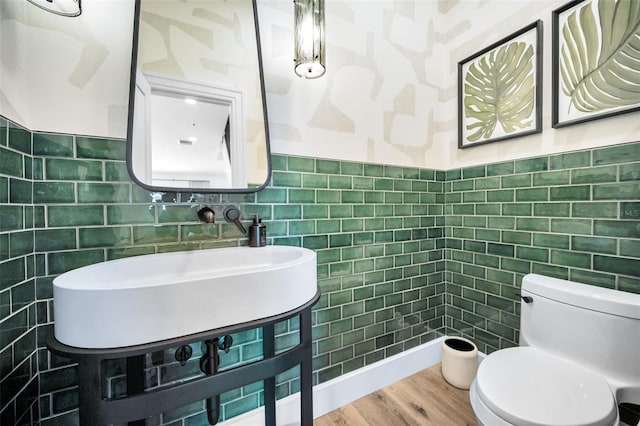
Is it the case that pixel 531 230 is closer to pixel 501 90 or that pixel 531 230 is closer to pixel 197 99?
pixel 501 90

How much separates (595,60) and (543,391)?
1504mm

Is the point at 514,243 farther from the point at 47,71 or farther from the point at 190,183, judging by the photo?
the point at 47,71

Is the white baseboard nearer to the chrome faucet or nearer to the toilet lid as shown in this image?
the toilet lid

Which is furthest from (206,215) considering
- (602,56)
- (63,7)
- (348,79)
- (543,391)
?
(602,56)

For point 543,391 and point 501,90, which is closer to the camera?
point 543,391

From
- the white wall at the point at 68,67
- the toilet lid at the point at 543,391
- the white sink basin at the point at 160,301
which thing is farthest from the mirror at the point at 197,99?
the toilet lid at the point at 543,391

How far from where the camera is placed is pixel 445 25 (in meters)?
1.89

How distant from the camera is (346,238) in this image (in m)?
1.52

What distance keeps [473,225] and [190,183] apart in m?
1.77

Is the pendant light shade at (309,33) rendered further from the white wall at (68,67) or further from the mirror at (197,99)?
the white wall at (68,67)

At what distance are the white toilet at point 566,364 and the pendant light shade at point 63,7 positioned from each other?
1977mm

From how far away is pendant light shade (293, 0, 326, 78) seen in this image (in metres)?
1.24

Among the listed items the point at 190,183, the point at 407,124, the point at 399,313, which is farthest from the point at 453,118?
the point at 190,183

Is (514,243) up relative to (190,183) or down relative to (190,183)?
down
